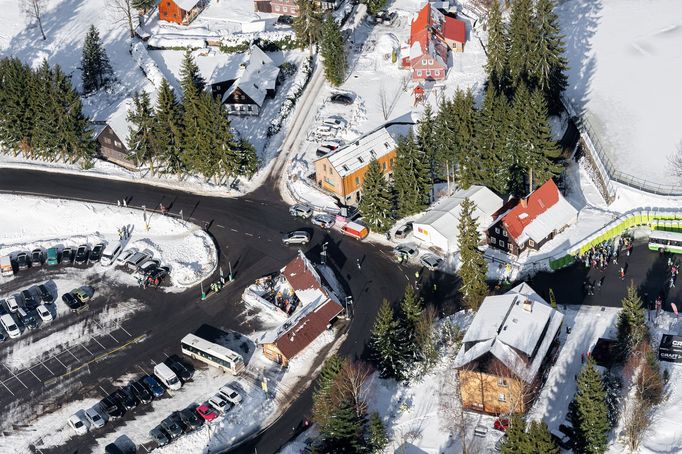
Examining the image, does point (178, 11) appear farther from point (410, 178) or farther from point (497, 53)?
point (410, 178)

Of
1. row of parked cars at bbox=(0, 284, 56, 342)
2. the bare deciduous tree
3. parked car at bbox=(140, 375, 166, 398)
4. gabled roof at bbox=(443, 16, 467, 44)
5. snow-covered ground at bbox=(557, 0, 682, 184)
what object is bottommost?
parked car at bbox=(140, 375, 166, 398)

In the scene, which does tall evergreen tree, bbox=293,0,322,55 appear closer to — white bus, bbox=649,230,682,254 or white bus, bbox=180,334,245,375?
white bus, bbox=649,230,682,254

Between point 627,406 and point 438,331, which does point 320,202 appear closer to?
point 438,331

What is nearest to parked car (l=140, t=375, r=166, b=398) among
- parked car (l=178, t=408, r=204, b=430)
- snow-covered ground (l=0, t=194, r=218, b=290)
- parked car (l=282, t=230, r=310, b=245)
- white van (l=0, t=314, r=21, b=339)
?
parked car (l=178, t=408, r=204, b=430)

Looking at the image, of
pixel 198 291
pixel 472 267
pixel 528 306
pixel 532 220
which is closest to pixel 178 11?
pixel 198 291

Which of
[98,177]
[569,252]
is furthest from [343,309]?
[98,177]

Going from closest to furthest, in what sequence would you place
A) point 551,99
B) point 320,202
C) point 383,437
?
point 383,437
point 320,202
point 551,99
